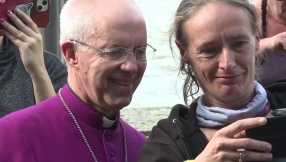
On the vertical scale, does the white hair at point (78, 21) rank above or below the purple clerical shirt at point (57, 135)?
above

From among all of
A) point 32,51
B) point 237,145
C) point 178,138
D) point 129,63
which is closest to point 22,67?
point 32,51

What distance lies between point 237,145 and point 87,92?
0.50 meters

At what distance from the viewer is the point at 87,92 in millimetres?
1776

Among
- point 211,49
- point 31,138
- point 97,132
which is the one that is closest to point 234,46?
point 211,49

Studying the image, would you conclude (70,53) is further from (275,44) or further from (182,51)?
(275,44)

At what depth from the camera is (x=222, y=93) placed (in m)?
1.66

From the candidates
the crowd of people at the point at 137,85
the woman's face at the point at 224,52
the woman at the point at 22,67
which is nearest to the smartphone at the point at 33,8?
the woman at the point at 22,67

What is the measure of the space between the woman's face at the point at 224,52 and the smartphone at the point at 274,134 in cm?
19

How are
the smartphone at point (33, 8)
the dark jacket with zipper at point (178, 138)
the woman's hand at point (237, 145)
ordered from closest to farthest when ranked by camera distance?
the woman's hand at point (237, 145) → the dark jacket with zipper at point (178, 138) → the smartphone at point (33, 8)

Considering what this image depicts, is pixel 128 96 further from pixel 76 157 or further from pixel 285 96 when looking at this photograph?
pixel 285 96

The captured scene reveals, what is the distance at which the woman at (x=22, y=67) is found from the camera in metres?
2.17

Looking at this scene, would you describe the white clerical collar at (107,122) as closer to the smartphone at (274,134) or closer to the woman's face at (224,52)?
the woman's face at (224,52)

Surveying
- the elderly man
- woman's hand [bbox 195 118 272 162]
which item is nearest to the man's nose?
the elderly man

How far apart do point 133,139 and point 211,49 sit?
18.1 inches
